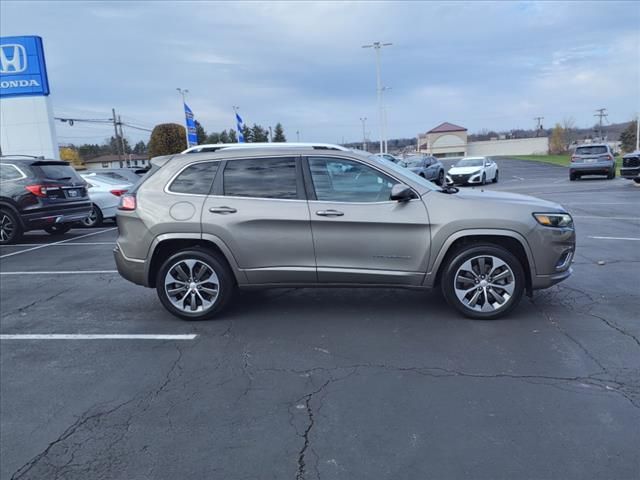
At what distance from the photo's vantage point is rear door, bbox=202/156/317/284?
505 centimetres

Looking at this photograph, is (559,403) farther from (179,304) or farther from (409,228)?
(179,304)

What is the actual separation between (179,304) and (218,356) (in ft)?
3.68

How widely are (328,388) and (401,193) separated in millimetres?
2054

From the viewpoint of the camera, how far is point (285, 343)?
15.2 ft

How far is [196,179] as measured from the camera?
529 centimetres

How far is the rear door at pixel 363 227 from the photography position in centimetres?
489

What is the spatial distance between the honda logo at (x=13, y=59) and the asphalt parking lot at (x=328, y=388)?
50.4ft

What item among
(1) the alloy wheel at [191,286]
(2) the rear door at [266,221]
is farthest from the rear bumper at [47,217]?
(2) the rear door at [266,221]

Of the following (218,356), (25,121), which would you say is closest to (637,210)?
(218,356)

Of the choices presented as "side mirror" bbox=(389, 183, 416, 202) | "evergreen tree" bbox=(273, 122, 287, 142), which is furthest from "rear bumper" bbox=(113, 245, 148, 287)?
"evergreen tree" bbox=(273, 122, 287, 142)

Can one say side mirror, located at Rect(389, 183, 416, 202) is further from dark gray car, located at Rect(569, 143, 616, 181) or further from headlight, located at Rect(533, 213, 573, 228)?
dark gray car, located at Rect(569, 143, 616, 181)

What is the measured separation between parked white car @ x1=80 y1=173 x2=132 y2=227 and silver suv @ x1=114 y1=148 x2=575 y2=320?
9.04 metres

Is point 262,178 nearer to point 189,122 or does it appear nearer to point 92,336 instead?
point 92,336

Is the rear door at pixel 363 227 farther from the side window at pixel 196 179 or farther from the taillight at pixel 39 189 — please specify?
the taillight at pixel 39 189
